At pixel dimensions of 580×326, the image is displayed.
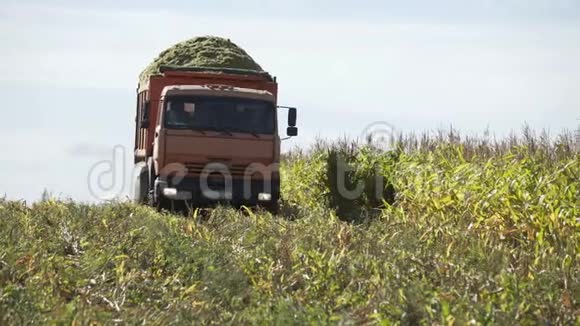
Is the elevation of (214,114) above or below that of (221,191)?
above

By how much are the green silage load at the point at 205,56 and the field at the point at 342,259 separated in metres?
7.37

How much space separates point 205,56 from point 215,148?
638 centimetres

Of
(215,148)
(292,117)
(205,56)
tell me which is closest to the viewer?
(215,148)

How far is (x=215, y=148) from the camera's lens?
1830 cm

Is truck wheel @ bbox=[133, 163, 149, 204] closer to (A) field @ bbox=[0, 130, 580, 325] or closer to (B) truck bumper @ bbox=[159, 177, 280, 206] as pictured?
(B) truck bumper @ bbox=[159, 177, 280, 206]

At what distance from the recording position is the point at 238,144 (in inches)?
723

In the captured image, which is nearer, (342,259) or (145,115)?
(342,259)

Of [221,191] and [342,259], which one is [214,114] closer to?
[221,191]

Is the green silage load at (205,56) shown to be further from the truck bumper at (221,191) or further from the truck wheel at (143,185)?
the truck bumper at (221,191)

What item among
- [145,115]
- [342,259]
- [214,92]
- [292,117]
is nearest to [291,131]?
[292,117]

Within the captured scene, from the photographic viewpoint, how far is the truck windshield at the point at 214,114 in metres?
18.3

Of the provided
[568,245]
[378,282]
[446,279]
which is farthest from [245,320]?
[568,245]

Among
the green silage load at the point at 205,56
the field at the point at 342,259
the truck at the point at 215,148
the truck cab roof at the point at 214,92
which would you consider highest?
the green silage load at the point at 205,56

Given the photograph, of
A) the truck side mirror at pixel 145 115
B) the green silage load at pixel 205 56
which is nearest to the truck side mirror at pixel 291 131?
the truck side mirror at pixel 145 115
